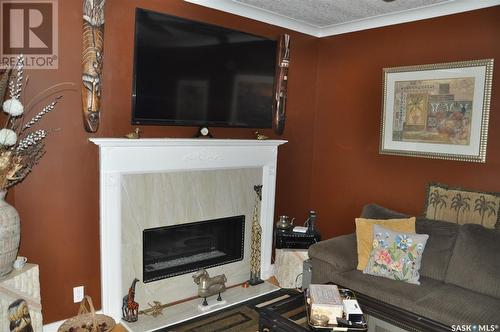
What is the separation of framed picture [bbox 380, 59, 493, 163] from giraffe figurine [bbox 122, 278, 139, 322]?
2730mm

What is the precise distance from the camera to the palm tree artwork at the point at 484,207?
10.8 feet

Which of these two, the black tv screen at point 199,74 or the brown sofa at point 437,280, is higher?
the black tv screen at point 199,74

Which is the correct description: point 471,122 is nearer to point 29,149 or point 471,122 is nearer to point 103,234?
point 103,234

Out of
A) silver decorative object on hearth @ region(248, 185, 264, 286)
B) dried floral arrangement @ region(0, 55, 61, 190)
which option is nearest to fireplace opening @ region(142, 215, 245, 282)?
silver decorative object on hearth @ region(248, 185, 264, 286)

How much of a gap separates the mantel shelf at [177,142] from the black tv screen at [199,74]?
0.16 metres

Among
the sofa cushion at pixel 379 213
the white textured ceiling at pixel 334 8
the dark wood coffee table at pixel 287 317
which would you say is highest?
the white textured ceiling at pixel 334 8

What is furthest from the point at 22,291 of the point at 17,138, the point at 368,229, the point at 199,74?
the point at 368,229

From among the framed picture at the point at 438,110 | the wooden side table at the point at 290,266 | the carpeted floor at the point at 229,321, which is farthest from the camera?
the wooden side table at the point at 290,266

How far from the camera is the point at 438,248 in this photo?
325cm

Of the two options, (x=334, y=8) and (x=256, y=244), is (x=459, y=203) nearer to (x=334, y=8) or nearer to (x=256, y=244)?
(x=256, y=244)

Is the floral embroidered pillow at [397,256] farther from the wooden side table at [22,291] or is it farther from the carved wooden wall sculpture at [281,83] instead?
the wooden side table at [22,291]

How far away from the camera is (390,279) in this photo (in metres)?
3.15

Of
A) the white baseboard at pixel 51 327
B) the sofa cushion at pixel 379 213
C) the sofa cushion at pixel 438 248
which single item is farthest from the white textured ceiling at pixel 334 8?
the white baseboard at pixel 51 327

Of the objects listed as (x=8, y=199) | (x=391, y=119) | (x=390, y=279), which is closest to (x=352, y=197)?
(x=391, y=119)
